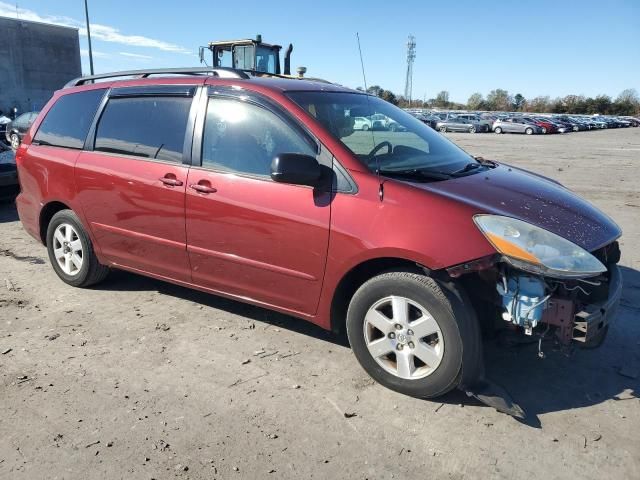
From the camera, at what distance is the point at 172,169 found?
12.8 ft

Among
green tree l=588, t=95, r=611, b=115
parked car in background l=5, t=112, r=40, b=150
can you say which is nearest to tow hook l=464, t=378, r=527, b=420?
parked car in background l=5, t=112, r=40, b=150

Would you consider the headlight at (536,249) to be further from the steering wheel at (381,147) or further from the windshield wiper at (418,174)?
the steering wheel at (381,147)

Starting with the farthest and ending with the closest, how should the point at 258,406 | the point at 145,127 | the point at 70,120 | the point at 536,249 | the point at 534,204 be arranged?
the point at 70,120, the point at 145,127, the point at 534,204, the point at 258,406, the point at 536,249

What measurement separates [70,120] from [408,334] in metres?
3.63

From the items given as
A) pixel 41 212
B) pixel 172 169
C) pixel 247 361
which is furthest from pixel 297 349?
pixel 41 212

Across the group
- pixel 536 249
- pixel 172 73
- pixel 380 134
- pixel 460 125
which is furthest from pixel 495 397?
pixel 460 125

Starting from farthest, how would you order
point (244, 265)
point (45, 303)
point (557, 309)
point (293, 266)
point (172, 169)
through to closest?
point (45, 303) → point (172, 169) → point (244, 265) → point (293, 266) → point (557, 309)

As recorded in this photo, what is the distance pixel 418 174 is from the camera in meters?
3.41

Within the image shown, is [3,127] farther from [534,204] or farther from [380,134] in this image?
[534,204]

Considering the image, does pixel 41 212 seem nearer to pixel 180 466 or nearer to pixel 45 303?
pixel 45 303

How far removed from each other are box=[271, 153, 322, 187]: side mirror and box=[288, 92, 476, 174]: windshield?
12.7 inches

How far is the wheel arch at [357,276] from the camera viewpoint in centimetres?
312

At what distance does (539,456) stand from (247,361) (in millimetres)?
1843

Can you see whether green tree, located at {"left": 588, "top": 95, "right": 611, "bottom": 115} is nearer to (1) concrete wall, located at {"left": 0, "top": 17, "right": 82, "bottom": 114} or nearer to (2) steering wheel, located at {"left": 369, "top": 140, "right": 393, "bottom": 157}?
(1) concrete wall, located at {"left": 0, "top": 17, "right": 82, "bottom": 114}
